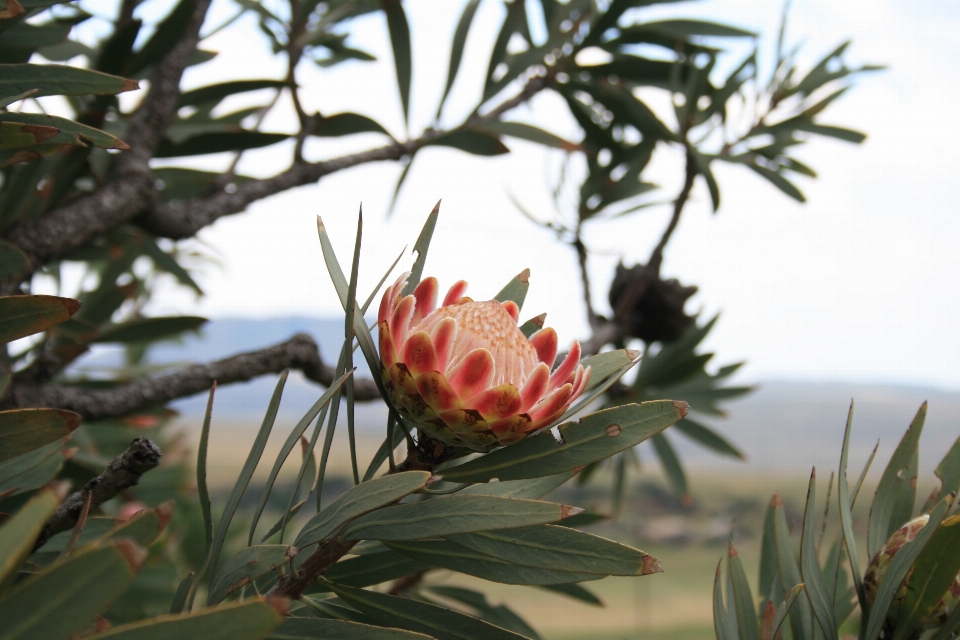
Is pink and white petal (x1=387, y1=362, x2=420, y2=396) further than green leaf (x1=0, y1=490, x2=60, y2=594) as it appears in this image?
Yes

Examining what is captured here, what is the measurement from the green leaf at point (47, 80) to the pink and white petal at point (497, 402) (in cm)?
25

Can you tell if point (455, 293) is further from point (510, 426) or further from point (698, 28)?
point (698, 28)

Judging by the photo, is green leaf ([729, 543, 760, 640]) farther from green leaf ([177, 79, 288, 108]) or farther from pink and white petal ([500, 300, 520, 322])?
green leaf ([177, 79, 288, 108])

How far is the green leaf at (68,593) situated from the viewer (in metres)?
0.17

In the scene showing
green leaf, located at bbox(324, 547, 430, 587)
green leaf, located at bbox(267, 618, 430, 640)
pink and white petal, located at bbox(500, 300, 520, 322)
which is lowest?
green leaf, located at bbox(324, 547, 430, 587)

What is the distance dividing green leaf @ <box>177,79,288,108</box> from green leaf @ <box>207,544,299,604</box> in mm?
538

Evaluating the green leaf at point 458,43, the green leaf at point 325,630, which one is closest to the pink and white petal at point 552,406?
the green leaf at point 325,630

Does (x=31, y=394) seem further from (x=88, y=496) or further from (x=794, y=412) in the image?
(x=794, y=412)

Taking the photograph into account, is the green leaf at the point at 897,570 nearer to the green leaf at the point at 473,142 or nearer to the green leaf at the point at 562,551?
the green leaf at the point at 562,551

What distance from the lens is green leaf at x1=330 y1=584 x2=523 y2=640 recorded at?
288 millimetres

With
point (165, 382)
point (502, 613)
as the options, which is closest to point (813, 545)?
point (502, 613)

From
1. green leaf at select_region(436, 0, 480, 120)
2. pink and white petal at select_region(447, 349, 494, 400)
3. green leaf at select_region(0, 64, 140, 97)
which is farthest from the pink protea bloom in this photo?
green leaf at select_region(436, 0, 480, 120)

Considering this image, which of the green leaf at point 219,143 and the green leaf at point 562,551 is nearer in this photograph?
→ the green leaf at point 562,551

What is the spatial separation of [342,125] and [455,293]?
1.46ft
